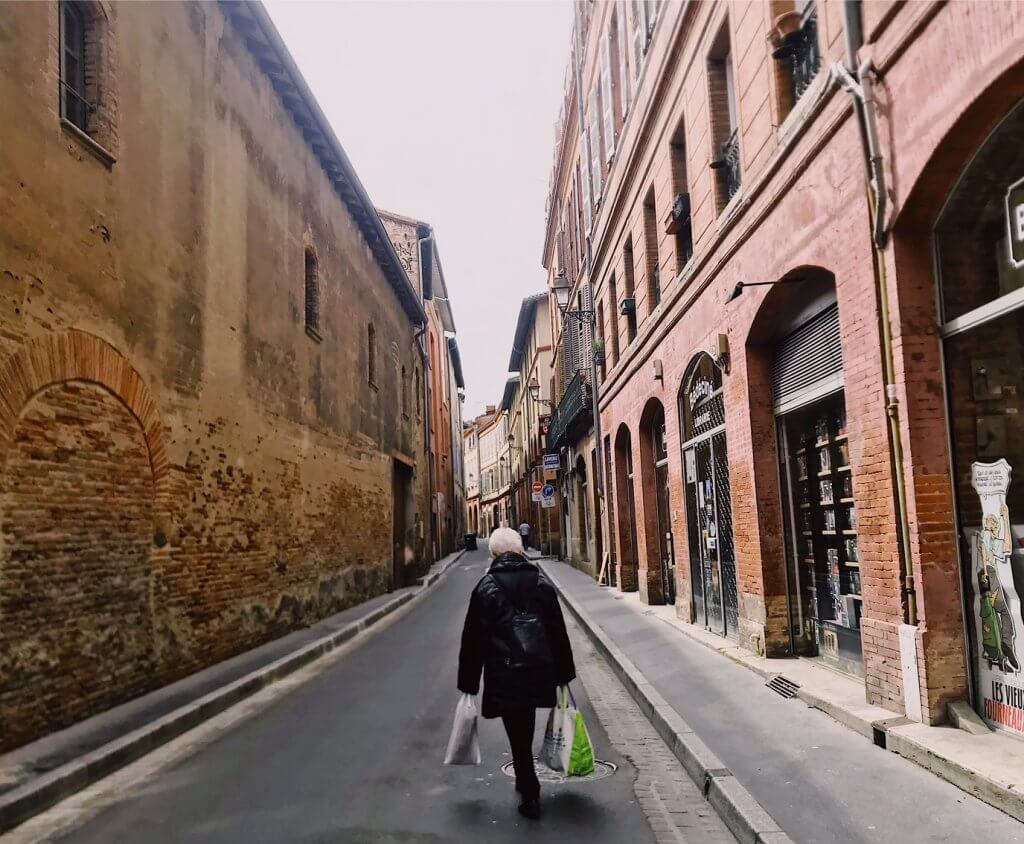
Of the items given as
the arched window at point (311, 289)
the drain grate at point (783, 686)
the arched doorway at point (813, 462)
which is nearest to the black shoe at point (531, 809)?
the drain grate at point (783, 686)

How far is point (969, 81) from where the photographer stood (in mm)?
4930

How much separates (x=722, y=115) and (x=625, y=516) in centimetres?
1011

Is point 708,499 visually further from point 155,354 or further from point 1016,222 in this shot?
point 155,354

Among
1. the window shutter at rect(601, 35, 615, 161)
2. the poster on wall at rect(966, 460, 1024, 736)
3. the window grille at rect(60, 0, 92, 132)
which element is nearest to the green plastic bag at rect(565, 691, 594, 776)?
the poster on wall at rect(966, 460, 1024, 736)

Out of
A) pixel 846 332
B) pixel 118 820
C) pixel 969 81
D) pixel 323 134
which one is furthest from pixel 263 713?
pixel 323 134

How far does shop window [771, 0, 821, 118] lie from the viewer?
25.0ft

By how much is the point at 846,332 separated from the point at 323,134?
11028 millimetres

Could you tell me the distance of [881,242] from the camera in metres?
6.01

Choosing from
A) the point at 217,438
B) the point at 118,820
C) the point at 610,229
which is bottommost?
the point at 118,820

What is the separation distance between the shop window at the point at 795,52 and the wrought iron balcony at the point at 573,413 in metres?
14.3

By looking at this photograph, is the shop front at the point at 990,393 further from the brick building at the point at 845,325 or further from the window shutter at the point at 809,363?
the window shutter at the point at 809,363

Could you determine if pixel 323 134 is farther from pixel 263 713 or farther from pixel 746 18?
pixel 263 713

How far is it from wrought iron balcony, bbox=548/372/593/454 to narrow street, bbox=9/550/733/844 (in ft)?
49.4

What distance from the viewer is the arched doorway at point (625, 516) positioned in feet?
60.2
